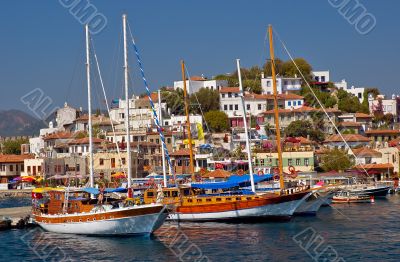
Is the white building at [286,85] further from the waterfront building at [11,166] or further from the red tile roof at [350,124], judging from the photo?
the waterfront building at [11,166]

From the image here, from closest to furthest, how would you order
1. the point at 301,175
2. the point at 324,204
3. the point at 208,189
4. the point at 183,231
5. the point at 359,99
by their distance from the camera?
the point at 183,231 → the point at 208,189 → the point at 324,204 → the point at 301,175 → the point at 359,99

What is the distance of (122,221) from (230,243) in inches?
260

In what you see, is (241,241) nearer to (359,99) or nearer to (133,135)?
(133,135)

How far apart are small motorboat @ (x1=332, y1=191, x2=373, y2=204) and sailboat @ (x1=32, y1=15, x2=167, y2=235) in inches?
1233

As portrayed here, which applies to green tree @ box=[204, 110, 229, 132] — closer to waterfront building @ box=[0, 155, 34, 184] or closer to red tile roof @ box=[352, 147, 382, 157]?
red tile roof @ box=[352, 147, 382, 157]

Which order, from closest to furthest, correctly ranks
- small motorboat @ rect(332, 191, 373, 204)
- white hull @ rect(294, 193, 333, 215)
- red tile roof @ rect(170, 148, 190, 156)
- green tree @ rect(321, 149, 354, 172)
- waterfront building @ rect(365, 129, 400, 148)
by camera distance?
white hull @ rect(294, 193, 333, 215), small motorboat @ rect(332, 191, 373, 204), green tree @ rect(321, 149, 354, 172), red tile roof @ rect(170, 148, 190, 156), waterfront building @ rect(365, 129, 400, 148)

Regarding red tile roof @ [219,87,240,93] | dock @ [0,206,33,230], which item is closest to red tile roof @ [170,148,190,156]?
red tile roof @ [219,87,240,93]

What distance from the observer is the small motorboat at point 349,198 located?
7594 cm

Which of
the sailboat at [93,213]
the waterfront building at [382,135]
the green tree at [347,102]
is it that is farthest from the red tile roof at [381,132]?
the sailboat at [93,213]

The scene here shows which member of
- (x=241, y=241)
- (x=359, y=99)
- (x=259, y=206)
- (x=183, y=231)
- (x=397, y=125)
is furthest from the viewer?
(x=359, y=99)

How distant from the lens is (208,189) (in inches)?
2400

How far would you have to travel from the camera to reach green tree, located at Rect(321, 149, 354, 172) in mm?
94625

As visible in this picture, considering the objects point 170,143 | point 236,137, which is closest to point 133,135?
point 170,143

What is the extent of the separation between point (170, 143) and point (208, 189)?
48.4m
